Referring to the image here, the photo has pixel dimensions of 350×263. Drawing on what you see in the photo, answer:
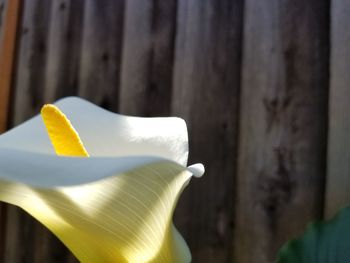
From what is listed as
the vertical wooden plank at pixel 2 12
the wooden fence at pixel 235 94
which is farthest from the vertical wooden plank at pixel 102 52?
the vertical wooden plank at pixel 2 12

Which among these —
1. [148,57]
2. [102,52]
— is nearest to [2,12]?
[102,52]

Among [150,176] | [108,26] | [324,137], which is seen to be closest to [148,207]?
[150,176]

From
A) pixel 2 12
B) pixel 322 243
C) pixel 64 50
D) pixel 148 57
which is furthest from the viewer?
pixel 2 12

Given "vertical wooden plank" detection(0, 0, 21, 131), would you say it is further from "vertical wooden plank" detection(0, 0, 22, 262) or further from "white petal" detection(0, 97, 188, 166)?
"white petal" detection(0, 97, 188, 166)

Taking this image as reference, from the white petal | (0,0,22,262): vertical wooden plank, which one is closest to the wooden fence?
(0,0,22,262): vertical wooden plank

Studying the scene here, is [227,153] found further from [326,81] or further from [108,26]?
[108,26]

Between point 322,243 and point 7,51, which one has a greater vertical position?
point 7,51

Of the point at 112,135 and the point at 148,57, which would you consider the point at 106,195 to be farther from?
the point at 148,57
